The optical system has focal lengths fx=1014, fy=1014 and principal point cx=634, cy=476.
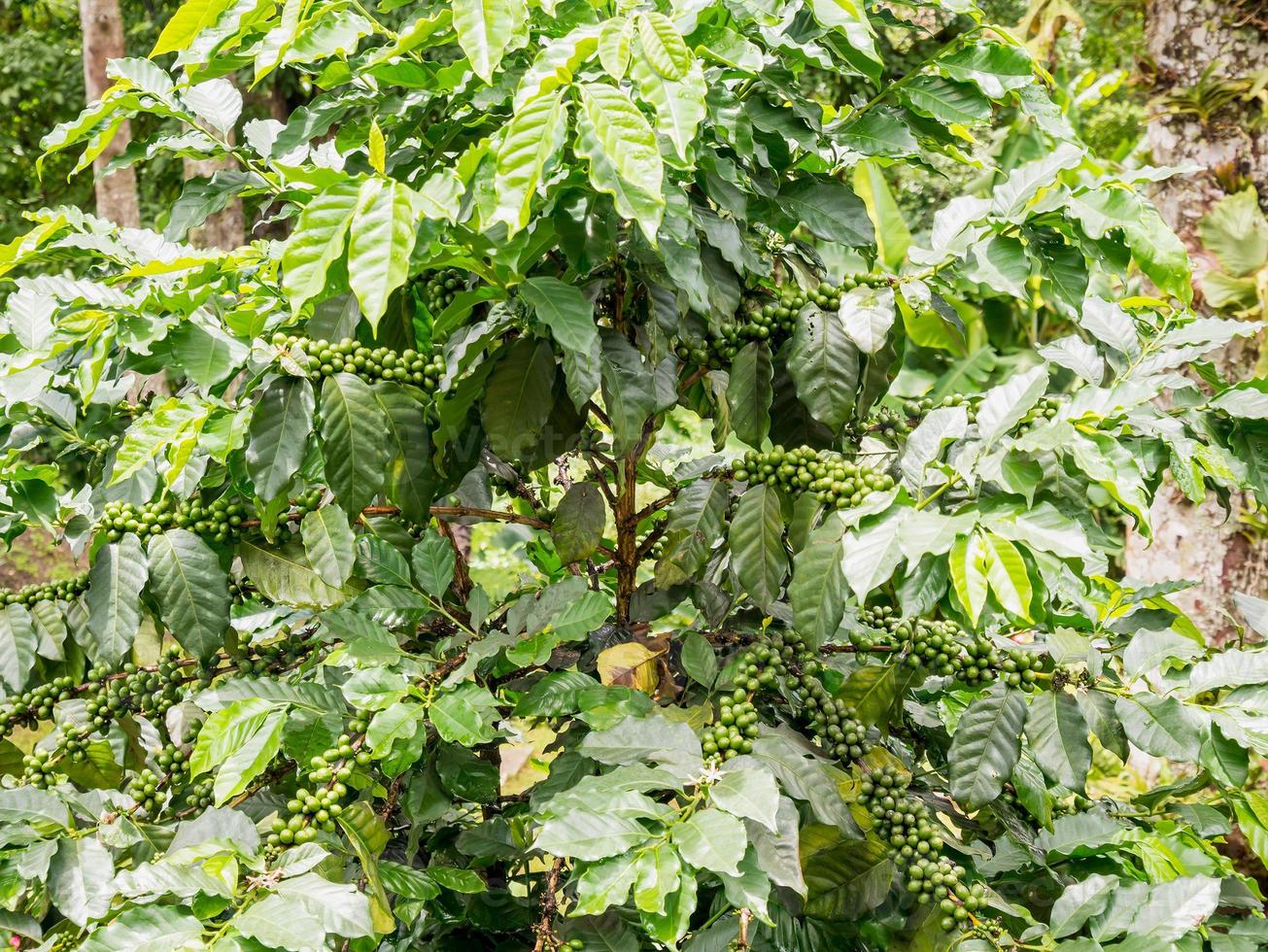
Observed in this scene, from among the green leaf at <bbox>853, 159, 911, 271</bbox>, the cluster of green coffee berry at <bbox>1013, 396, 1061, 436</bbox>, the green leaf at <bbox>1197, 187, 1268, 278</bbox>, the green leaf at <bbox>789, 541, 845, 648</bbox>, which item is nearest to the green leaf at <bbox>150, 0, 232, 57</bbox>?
the green leaf at <bbox>789, 541, 845, 648</bbox>

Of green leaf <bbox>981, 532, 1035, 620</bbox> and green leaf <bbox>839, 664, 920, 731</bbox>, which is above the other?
green leaf <bbox>981, 532, 1035, 620</bbox>

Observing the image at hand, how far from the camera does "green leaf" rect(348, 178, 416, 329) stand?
2.71ft

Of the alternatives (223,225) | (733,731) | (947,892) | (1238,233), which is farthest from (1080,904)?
(223,225)

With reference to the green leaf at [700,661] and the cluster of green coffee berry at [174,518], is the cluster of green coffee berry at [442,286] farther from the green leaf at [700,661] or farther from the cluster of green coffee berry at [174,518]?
the green leaf at [700,661]

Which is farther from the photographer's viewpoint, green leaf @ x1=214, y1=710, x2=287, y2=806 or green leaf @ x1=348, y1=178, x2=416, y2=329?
green leaf @ x1=214, y1=710, x2=287, y2=806

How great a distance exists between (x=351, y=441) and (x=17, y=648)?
1.72 feet

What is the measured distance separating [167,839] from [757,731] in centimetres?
69

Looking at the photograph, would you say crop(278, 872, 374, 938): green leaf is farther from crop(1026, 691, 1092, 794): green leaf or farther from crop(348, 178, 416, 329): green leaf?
crop(1026, 691, 1092, 794): green leaf

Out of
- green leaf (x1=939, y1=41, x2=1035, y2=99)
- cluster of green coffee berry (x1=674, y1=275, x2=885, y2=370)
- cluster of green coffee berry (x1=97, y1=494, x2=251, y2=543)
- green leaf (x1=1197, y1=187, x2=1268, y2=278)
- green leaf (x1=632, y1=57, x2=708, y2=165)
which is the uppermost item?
green leaf (x1=632, y1=57, x2=708, y2=165)

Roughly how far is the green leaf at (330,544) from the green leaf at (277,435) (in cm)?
12

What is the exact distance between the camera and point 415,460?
A: 43.8 inches

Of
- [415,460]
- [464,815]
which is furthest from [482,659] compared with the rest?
[464,815]

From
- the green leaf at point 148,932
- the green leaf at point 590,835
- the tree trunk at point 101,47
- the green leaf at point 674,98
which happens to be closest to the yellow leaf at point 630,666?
the green leaf at point 590,835

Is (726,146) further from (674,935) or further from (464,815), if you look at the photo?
(464,815)
